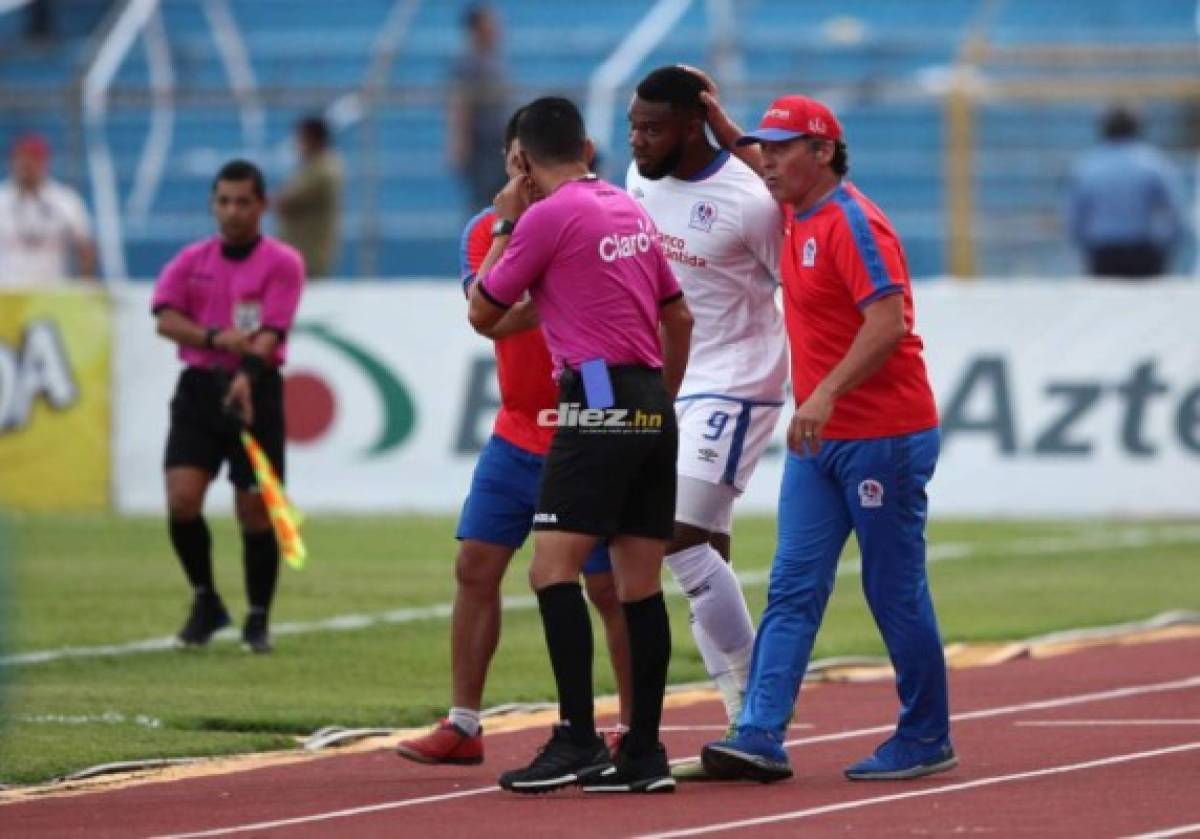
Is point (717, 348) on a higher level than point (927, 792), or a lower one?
higher

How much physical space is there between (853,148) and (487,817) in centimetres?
1988

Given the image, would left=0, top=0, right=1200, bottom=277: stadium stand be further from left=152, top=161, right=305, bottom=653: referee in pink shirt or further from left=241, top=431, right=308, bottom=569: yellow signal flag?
left=241, top=431, right=308, bottom=569: yellow signal flag

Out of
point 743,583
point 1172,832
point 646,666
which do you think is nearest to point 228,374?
point 743,583

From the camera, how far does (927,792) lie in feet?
29.6

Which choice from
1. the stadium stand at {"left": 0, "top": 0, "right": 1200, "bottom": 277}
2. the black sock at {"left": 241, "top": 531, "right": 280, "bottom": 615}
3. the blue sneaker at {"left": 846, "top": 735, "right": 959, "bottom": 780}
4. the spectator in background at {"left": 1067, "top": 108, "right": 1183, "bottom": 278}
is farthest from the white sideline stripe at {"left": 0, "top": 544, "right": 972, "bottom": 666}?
the stadium stand at {"left": 0, "top": 0, "right": 1200, "bottom": 277}

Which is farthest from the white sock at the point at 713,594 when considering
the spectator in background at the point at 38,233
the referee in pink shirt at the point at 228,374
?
the spectator in background at the point at 38,233

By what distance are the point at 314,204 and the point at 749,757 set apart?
601 inches

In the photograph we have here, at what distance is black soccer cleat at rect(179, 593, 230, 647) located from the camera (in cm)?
1383

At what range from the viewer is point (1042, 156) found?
26906mm

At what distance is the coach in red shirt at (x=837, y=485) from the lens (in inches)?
367

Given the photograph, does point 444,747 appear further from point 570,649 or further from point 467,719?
point 570,649

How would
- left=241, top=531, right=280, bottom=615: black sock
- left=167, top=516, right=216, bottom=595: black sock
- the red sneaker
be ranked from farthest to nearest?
left=167, top=516, right=216, bottom=595: black sock < left=241, top=531, right=280, bottom=615: black sock < the red sneaker

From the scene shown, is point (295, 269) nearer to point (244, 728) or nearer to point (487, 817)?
point (244, 728)

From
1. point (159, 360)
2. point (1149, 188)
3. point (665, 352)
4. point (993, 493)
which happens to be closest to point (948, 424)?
point (993, 493)
